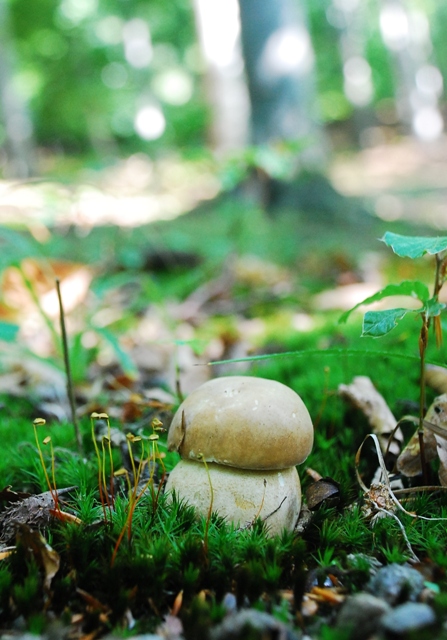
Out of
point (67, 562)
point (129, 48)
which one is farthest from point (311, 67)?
point (129, 48)

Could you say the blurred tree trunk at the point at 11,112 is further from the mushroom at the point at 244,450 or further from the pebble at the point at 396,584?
the pebble at the point at 396,584

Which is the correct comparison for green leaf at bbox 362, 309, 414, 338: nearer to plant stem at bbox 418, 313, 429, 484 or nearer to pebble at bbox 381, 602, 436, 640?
plant stem at bbox 418, 313, 429, 484

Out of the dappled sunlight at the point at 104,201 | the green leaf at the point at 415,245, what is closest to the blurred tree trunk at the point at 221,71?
the dappled sunlight at the point at 104,201

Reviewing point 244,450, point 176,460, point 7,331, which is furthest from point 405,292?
point 7,331

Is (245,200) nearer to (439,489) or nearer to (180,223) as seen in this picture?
A: (180,223)

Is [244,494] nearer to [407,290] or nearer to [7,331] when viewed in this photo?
[407,290]

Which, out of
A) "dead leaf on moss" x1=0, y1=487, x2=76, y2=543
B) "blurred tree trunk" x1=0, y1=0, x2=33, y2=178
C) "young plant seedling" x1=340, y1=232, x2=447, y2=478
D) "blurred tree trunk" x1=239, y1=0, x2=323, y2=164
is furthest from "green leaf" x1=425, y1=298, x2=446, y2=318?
"blurred tree trunk" x1=0, y1=0, x2=33, y2=178

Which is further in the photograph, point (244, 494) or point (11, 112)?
point (11, 112)
